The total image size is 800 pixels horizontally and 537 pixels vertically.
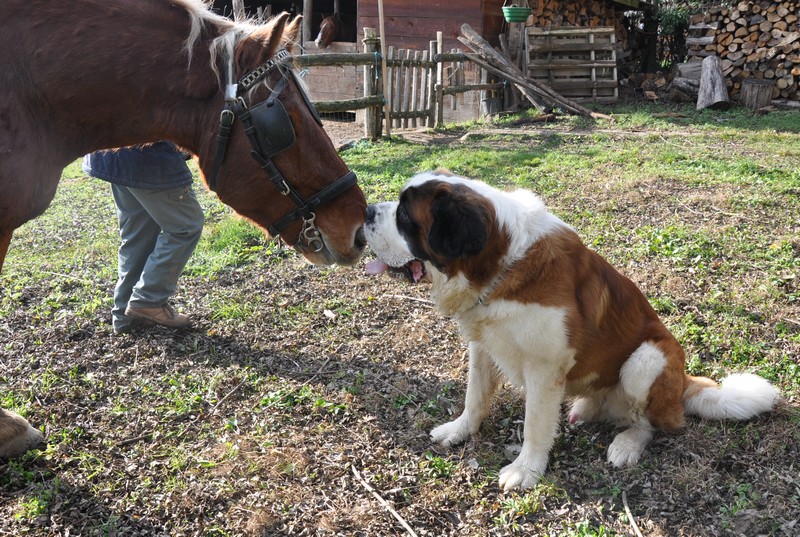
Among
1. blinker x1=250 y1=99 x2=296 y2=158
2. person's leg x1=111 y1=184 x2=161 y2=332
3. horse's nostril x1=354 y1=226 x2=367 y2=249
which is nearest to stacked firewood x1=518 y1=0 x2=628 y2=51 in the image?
person's leg x1=111 y1=184 x2=161 y2=332

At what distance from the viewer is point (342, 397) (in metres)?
3.89

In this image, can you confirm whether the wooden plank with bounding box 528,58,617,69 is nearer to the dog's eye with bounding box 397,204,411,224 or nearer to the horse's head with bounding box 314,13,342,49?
the horse's head with bounding box 314,13,342,49

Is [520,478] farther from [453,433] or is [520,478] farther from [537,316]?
[537,316]

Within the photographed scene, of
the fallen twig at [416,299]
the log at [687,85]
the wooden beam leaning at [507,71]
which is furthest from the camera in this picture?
the log at [687,85]

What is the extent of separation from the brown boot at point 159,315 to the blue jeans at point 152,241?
0.11ft

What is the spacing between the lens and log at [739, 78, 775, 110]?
14.7 m

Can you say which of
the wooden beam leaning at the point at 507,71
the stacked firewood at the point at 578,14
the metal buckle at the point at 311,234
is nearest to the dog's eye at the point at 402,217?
the metal buckle at the point at 311,234

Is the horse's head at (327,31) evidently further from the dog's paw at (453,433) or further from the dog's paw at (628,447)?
the dog's paw at (628,447)

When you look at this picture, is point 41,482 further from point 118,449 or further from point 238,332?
point 238,332

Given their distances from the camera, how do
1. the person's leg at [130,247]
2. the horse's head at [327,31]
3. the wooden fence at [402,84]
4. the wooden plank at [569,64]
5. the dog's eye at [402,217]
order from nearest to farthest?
the dog's eye at [402,217] → the person's leg at [130,247] → the wooden fence at [402,84] → the wooden plank at [569,64] → the horse's head at [327,31]

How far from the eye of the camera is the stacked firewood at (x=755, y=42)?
14719 mm

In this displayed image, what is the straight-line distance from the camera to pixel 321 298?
5254mm

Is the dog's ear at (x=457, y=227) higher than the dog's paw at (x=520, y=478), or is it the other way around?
the dog's ear at (x=457, y=227)

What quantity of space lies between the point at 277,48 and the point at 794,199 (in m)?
6.20
